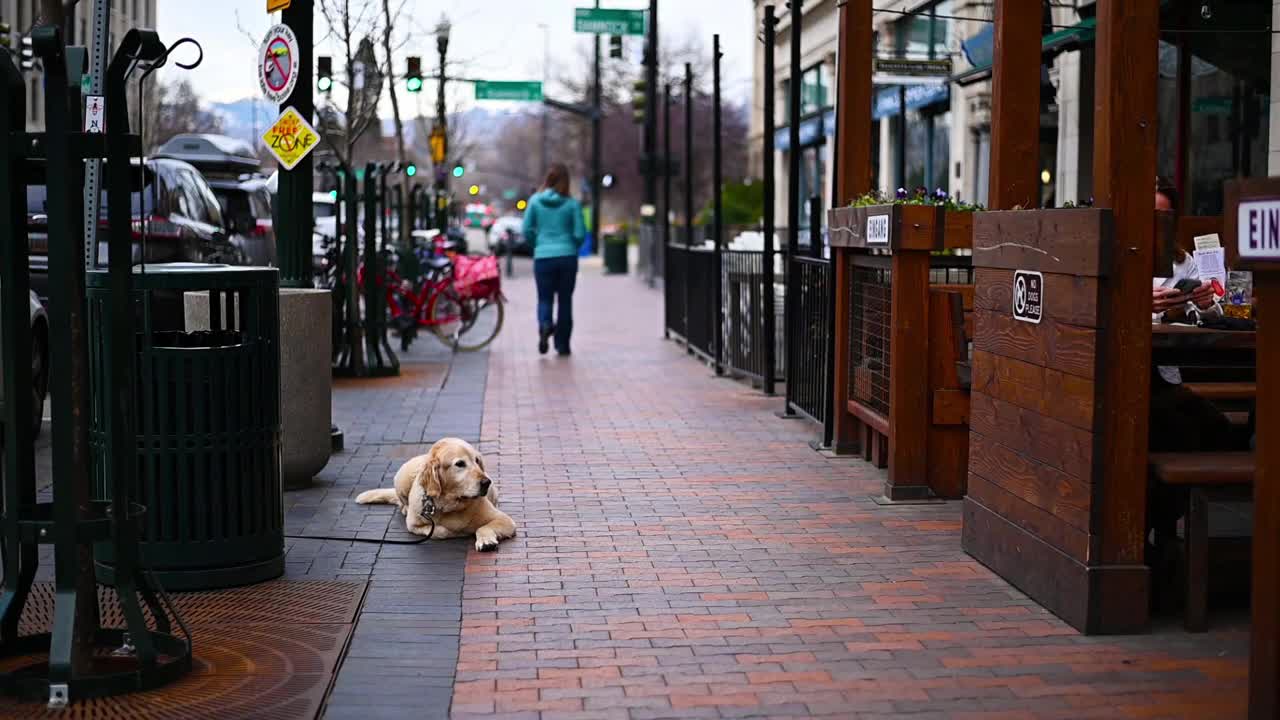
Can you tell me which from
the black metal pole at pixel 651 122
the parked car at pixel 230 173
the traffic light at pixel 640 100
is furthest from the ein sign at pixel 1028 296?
the traffic light at pixel 640 100

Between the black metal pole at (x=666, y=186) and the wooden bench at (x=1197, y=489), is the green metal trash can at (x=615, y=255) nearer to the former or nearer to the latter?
the black metal pole at (x=666, y=186)

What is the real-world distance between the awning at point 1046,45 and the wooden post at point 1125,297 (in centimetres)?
968

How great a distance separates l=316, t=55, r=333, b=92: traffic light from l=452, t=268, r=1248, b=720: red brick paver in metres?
12.1

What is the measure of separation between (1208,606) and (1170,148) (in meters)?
12.6

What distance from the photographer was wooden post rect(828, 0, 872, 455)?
30.9 ft

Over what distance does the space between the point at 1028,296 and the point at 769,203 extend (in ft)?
23.9

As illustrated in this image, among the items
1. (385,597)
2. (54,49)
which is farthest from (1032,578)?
(54,49)

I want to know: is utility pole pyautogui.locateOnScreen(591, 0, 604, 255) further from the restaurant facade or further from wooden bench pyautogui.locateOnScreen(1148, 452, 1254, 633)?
wooden bench pyautogui.locateOnScreen(1148, 452, 1254, 633)

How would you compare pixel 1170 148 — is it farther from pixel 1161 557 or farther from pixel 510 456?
pixel 1161 557

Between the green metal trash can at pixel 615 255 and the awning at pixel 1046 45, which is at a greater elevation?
the awning at pixel 1046 45

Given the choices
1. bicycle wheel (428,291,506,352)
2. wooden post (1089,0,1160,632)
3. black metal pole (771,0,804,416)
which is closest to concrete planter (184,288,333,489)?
black metal pole (771,0,804,416)

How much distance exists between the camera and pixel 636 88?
36.6 meters

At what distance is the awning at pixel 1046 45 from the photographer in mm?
15531

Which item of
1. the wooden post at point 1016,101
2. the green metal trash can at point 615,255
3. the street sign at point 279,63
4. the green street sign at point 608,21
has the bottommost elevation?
the green metal trash can at point 615,255
